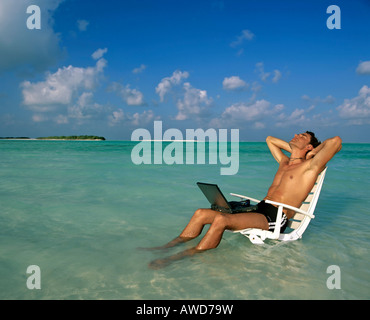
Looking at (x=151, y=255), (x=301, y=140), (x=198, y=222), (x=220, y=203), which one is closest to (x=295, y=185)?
(x=301, y=140)

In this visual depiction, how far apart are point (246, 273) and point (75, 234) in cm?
278

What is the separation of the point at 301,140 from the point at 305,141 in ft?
0.19

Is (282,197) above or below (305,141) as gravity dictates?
below

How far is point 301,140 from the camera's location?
4250mm

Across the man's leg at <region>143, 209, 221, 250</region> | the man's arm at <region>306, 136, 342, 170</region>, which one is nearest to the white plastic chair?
the man's leg at <region>143, 209, 221, 250</region>

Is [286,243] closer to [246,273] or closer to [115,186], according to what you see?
[246,273]

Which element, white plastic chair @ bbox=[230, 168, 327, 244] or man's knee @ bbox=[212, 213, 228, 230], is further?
white plastic chair @ bbox=[230, 168, 327, 244]

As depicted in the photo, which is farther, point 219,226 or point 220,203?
point 220,203

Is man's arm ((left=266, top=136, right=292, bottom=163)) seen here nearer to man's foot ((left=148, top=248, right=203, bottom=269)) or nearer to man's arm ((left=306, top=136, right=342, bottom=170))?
man's arm ((left=306, top=136, right=342, bottom=170))

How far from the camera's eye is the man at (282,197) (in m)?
3.58

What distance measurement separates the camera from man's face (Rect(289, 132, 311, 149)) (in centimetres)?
424

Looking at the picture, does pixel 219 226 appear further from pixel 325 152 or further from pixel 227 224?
pixel 325 152
